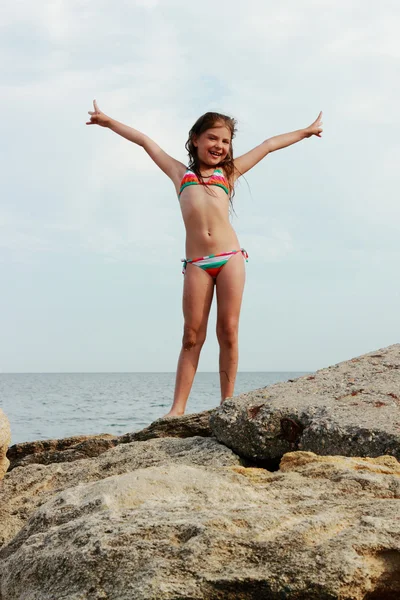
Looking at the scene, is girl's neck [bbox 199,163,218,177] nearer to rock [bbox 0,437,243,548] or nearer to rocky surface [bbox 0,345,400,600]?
rock [bbox 0,437,243,548]

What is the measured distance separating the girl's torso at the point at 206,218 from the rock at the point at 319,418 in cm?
151

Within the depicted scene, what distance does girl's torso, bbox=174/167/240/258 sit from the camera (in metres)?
5.05

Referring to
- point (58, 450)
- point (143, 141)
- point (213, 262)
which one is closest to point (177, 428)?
point (58, 450)

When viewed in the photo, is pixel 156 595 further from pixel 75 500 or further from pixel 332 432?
pixel 332 432

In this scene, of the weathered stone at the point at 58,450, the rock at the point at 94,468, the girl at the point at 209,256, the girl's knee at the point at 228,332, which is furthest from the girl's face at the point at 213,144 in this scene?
the rock at the point at 94,468

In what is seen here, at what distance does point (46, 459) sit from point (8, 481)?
2.45ft

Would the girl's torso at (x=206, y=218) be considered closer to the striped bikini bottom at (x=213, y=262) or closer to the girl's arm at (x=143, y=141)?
the striped bikini bottom at (x=213, y=262)

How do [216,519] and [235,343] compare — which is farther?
[235,343]

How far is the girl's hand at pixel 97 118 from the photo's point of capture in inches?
213

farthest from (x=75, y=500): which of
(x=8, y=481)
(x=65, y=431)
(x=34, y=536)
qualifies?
(x=65, y=431)

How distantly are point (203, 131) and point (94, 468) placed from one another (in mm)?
2864

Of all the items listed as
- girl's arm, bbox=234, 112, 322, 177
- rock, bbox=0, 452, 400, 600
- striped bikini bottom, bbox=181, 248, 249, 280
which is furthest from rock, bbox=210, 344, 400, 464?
girl's arm, bbox=234, 112, 322, 177

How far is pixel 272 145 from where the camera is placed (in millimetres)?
5594

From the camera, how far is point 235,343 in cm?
505
